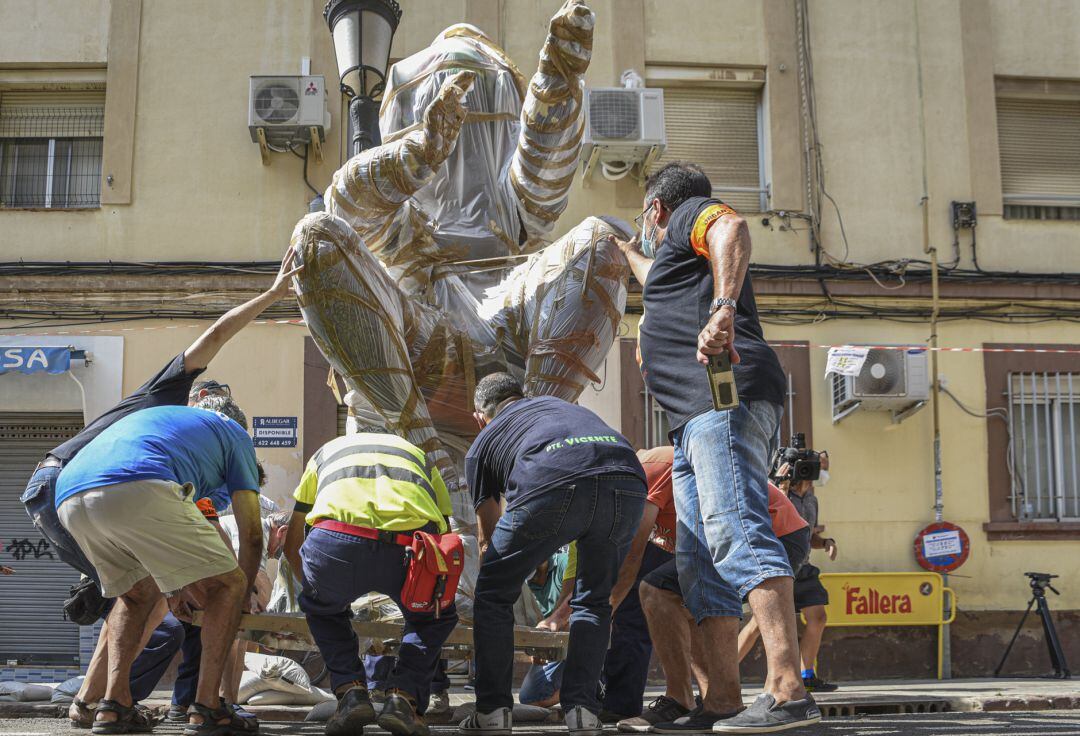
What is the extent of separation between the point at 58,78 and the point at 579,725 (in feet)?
36.0

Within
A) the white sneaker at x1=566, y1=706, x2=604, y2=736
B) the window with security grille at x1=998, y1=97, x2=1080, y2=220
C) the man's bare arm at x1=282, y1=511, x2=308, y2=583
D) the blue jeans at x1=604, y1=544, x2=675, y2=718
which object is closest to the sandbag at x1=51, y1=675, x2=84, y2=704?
the man's bare arm at x1=282, y1=511, x2=308, y2=583

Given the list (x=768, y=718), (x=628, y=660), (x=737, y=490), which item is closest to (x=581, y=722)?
(x=768, y=718)

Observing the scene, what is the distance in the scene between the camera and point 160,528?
14.6 feet

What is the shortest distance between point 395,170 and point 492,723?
2.00 meters

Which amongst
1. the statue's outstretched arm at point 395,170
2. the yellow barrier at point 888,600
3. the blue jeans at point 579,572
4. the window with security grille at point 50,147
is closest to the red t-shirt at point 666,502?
the blue jeans at point 579,572

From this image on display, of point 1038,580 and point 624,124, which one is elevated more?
point 624,124

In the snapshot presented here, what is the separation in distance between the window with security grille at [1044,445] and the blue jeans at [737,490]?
364 inches

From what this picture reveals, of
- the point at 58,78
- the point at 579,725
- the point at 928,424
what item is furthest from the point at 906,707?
the point at 58,78

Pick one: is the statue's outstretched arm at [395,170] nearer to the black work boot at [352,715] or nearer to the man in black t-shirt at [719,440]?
the man in black t-shirt at [719,440]

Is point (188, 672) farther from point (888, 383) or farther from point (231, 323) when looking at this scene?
point (888, 383)

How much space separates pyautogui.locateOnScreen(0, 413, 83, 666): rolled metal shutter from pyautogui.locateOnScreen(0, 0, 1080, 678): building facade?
26mm

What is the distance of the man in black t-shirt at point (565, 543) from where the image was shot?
13.4ft

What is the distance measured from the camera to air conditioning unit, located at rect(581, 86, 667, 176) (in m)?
→ 12.5

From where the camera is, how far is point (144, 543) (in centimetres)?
445
